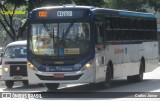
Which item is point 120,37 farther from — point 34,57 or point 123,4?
point 123,4

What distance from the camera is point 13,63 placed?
25188 millimetres

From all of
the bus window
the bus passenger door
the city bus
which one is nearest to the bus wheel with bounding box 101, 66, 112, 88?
the city bus

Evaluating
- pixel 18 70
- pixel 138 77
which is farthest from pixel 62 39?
pixel 138 77

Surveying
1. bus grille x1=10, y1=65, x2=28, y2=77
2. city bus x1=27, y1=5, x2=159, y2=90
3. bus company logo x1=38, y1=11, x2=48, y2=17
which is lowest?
bus grille x1=10, y1=65, x2=28, y2=77

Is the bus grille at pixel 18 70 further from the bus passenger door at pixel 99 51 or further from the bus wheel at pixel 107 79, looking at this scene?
the bus passenger door at pixel 99 51

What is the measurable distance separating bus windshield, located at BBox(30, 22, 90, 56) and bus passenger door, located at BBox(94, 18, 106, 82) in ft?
1.64

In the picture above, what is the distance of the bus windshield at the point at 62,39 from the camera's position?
813 inches

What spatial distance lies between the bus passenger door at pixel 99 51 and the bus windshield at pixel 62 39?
50cm

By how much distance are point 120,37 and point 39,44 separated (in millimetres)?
4404

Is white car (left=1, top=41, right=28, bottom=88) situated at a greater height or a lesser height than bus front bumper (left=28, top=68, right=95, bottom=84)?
lesser

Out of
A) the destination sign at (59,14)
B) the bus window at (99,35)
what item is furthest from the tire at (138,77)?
the destination sign at (59,14)

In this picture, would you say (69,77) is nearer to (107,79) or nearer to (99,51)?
(99,51)

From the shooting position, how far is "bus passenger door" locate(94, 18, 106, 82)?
21031mm

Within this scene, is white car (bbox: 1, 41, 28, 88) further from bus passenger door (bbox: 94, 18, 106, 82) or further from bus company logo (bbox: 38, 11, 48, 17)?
bus passenger door (bbox: 94, 18, 106, 82)
